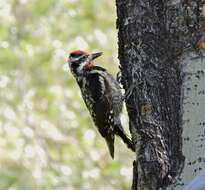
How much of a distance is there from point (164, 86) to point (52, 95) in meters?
5.04

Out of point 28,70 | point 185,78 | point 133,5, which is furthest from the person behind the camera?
point 28,70

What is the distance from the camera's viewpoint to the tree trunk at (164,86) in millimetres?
2902

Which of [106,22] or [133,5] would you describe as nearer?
[133,5]

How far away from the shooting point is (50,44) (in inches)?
328

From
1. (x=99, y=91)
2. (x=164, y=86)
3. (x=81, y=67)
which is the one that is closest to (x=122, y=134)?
(x=99, y=91)

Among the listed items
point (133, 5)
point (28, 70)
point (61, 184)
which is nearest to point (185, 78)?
point (133, 5)

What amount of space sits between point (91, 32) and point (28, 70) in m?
0.86

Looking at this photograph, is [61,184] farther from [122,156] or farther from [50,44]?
[50,44]

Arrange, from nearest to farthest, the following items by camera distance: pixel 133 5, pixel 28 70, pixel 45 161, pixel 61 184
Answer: pixel 133 5 < pixel 61 184 < pixel 45 161 < pixel 28 70

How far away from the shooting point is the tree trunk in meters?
2.90

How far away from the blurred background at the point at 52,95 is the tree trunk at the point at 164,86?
13.8ft

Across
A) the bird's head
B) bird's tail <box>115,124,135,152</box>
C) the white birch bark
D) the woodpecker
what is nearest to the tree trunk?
the white birch bark

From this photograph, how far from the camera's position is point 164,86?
3154mm

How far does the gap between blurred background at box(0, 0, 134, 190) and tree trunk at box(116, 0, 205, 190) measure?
4212mm
